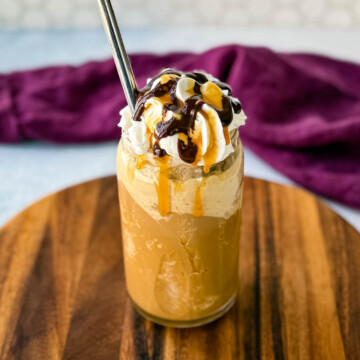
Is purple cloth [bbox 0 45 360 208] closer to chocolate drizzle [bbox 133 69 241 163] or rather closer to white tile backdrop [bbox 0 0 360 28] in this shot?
white tile backdrop [bbox 0 0 360 28]

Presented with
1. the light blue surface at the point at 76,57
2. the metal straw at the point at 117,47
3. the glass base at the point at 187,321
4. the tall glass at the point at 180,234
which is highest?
the metal straw at the point at 117,47

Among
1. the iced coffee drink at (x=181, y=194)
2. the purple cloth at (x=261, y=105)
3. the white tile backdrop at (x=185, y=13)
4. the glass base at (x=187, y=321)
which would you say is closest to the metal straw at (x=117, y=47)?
the iced coffee drink at (x=181, y=194)

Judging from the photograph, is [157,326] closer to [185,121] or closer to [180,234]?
[180,234]

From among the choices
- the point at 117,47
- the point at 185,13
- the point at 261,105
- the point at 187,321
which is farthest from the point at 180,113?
the point at 185,13

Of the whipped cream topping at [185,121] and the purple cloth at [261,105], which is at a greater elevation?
the whipped cream topping at [185,121]

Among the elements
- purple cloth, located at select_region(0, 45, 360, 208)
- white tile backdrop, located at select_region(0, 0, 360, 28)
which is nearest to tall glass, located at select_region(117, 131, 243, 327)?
purple cloth, located at select_region(0, 45, 360, 208)

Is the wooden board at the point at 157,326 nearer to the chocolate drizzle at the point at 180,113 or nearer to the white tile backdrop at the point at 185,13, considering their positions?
the chocolate drizzle at the point at 180,113
